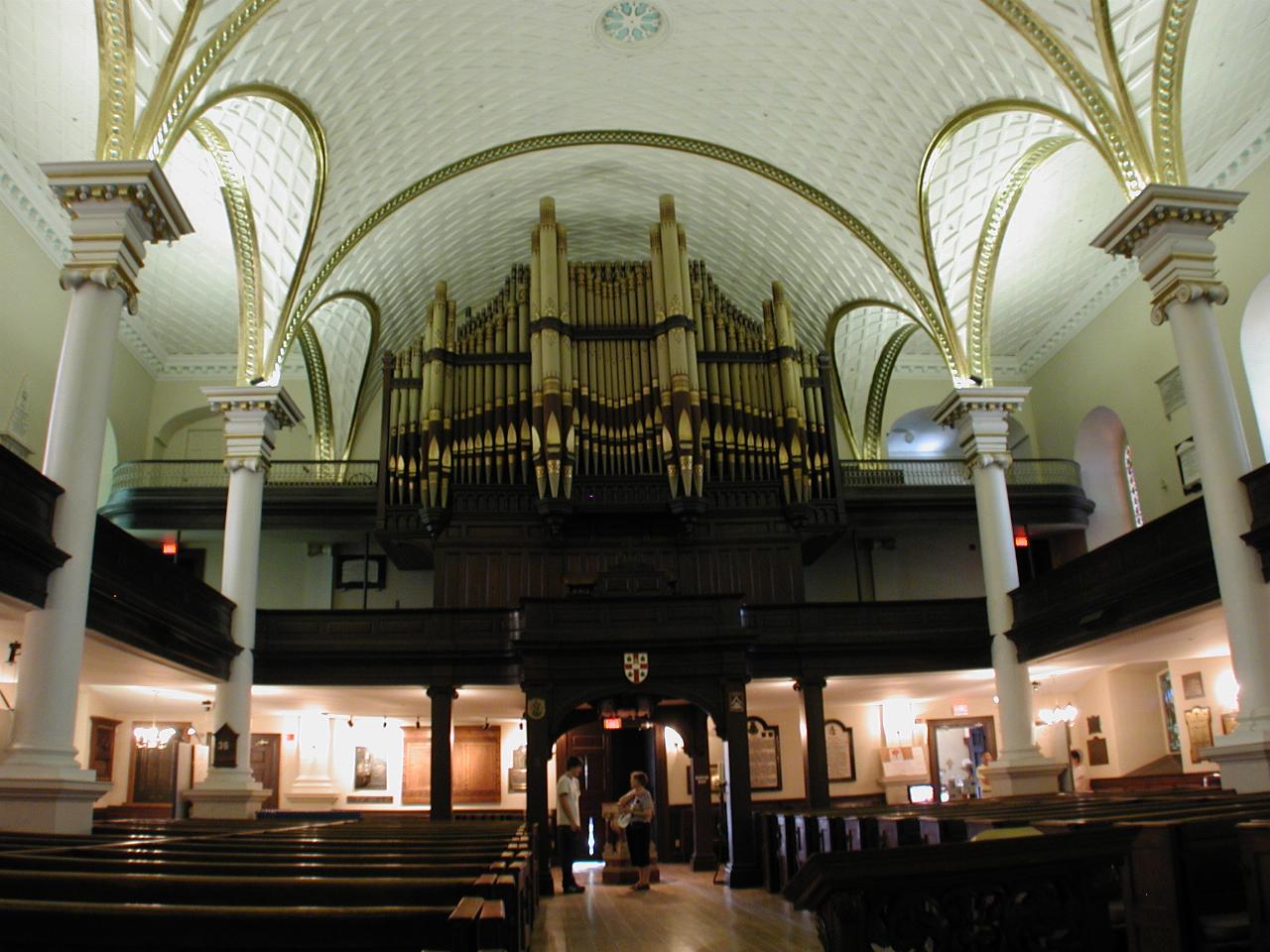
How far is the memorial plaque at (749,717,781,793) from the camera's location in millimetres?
19750

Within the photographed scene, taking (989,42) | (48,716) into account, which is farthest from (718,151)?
(48,716)

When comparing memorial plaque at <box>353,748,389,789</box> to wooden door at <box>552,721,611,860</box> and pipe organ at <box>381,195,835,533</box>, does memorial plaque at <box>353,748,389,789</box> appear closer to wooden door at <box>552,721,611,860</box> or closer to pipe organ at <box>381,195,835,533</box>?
wooden door at <box>552,721,611,860</box>

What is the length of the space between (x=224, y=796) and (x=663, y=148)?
12003mm

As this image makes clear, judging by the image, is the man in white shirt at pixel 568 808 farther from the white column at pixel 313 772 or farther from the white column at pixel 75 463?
the white column at pixel 313 772

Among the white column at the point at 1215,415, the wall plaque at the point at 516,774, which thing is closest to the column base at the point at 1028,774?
the white column at the point at 1215,415

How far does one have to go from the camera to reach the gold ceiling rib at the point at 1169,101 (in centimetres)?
1097

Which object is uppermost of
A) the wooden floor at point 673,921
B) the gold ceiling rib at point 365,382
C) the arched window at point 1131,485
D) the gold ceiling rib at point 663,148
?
the gold ceiling rib at point 663,148

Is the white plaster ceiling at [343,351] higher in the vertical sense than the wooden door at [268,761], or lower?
higher

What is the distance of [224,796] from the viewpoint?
14070 millimetres

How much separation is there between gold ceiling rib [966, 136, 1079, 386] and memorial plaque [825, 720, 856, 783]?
25.0ft

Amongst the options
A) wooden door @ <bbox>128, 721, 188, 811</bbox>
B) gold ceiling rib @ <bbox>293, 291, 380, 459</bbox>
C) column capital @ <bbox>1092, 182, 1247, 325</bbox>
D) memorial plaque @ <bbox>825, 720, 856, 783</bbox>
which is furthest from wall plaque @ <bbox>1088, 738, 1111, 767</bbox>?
wooden door @ <bbox>128, 721, 188, 811</bbox>

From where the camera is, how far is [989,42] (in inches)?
516

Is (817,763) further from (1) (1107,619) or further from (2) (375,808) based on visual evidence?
(2) (375,808)

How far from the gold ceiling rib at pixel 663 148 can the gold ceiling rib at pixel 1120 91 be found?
5530 mm
